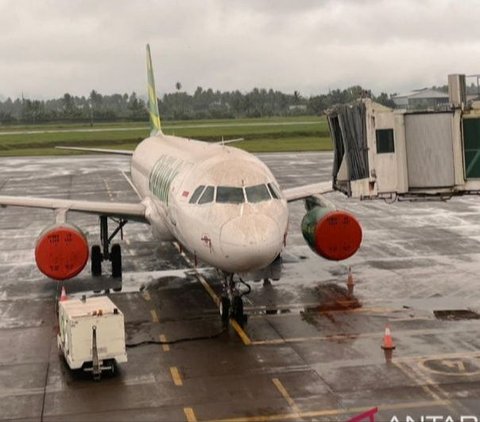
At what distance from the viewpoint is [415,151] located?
63.8 feet

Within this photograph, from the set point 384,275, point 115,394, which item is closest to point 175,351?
point 115,394

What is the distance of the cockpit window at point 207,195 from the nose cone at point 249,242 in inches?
61.9

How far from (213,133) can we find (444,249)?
317 feet

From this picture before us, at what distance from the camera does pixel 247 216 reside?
67.7 ft

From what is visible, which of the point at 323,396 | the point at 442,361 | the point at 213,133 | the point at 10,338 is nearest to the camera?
the point at 323,396

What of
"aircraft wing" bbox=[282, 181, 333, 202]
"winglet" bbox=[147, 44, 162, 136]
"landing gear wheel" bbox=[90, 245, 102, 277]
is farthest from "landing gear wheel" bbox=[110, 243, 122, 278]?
"winglet" bbox=[147, 44, 162, 136]

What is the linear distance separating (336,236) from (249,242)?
24.4ft

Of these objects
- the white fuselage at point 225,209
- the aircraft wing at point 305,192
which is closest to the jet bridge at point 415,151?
the white fuselage at point 225,209

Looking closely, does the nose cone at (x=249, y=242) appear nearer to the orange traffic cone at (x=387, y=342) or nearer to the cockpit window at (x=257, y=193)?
the cockpit window at (x=257, y=193)

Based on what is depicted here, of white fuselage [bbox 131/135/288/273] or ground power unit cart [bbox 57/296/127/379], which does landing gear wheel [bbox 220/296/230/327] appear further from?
ground power unit cart [bbox 57/296/127/379]

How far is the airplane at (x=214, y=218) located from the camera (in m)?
20.3

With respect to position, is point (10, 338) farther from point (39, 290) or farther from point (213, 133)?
point (213, 133)

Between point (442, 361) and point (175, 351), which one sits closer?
point (442, 361)

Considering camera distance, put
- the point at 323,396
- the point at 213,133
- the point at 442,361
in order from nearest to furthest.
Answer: the point at 323,396, the point at 442,361, the point at 213,133
